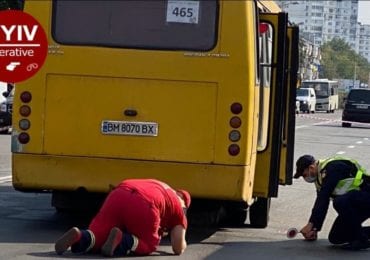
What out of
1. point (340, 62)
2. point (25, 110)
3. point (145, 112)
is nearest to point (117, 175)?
point (145, 112)

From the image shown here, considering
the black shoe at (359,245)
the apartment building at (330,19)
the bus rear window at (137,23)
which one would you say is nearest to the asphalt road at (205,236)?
the black shoe at (359,245)

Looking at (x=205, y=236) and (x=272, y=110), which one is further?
(x=272, y=110)

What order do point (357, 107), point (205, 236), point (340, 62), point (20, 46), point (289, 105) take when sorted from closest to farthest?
point (205, 236) → point (289, 105) → point (20, 46) → point (357, 107) → point (340, 62)

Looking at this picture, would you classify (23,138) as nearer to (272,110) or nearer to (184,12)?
(184,12)

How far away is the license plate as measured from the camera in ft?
31.0

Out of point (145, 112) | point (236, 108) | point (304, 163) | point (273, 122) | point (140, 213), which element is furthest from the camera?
point (273, 122)

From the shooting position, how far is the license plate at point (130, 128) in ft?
31.0

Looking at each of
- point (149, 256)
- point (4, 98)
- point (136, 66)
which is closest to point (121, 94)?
point (136, 66)

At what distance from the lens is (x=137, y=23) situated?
9.52 metres

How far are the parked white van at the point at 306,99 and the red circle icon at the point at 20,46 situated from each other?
4781 cm

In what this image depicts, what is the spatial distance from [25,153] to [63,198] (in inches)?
44.2

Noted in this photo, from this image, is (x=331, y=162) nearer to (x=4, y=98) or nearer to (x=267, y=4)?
(x=267, y=4)

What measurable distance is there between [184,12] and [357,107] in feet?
123

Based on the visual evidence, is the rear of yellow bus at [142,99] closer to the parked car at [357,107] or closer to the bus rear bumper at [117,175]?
the bus rear bumper at [117,175]
